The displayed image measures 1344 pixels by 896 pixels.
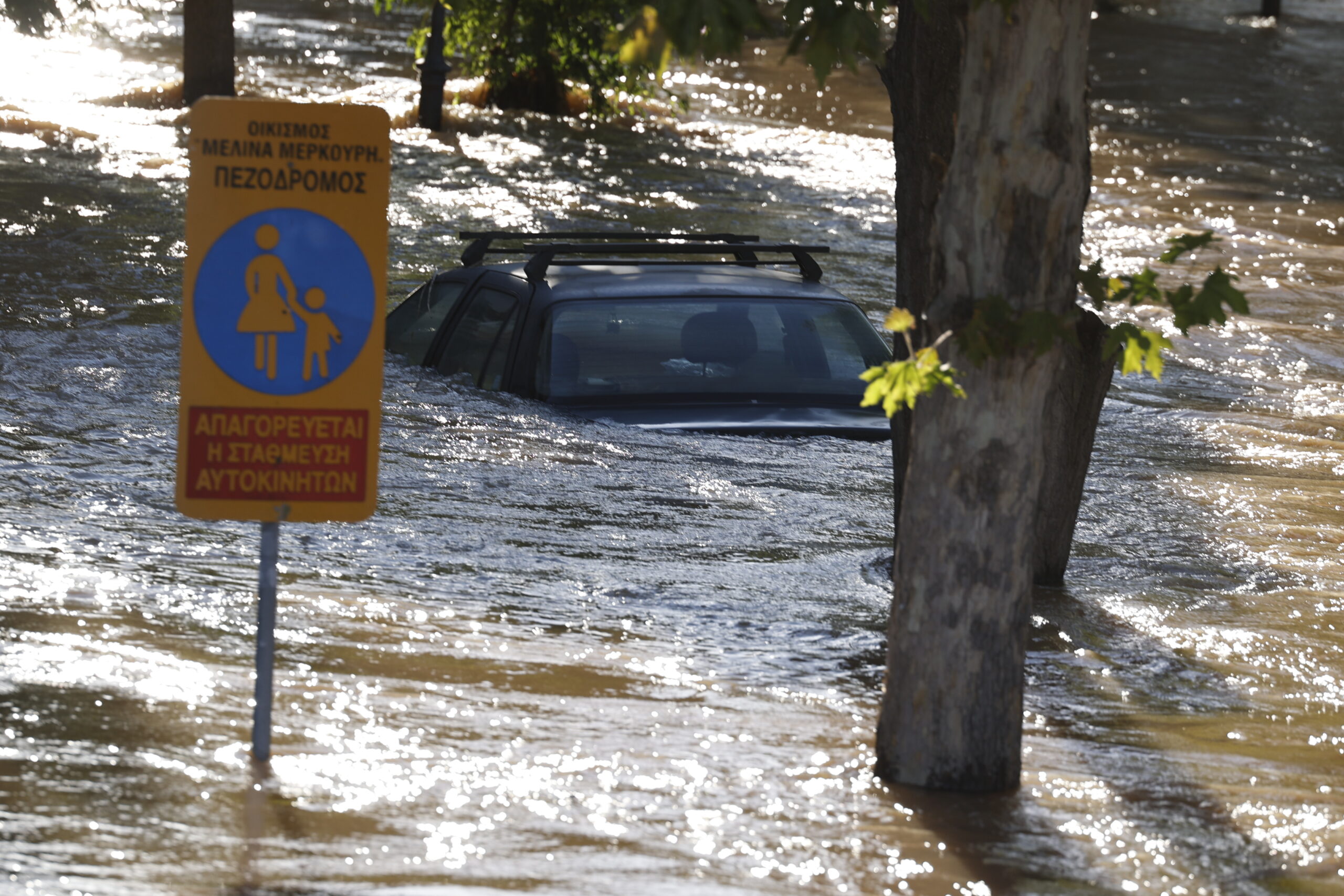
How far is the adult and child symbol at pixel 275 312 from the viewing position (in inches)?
173

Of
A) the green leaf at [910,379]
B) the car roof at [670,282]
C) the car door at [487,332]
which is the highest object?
the green leaf at [910,379]

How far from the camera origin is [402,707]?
504 cm

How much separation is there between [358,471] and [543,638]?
4.74 ft

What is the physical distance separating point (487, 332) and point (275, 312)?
14.5ft

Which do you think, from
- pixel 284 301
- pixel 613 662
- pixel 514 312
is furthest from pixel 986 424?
pixel 514 312

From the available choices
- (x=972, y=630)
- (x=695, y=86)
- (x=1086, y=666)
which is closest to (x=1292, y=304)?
(x=1086, y=666)

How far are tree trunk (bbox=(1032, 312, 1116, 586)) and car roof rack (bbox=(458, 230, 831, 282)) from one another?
189 centimetres

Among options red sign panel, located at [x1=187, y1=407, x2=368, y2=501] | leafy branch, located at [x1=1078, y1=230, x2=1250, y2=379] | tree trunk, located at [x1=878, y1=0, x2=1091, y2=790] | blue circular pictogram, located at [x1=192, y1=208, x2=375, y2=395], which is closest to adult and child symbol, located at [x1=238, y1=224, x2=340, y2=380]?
blue circular pictogram, located at [x1=192, y1=208, x2=375, y2=395]

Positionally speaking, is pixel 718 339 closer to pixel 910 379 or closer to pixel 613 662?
pixel 613 662

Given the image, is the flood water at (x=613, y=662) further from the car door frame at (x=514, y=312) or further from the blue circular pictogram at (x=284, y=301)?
the blue circular pictogram at (x=284, y=301)

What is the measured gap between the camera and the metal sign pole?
4445mm

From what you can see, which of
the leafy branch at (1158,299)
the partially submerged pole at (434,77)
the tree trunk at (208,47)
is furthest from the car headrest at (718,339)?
the tree trunk at (208,47)

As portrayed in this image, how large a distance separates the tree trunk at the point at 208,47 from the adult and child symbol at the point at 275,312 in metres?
22.4

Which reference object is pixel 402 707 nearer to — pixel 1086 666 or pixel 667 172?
pixel 1086 666
